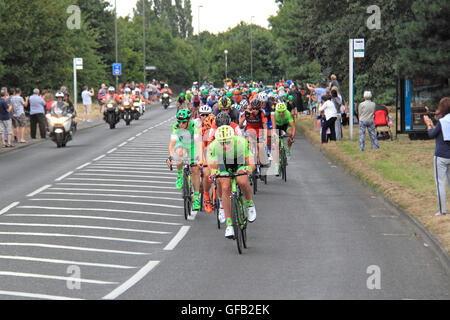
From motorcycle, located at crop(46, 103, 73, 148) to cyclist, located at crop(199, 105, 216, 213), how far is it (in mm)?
16543

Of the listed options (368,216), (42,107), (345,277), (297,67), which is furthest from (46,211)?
(297,67)

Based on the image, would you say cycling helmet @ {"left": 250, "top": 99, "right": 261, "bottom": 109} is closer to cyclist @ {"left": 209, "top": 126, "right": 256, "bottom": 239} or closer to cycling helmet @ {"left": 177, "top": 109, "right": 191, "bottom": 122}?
cycling helmet @ {"left": 177, "top": 109, "right": 191, "bottom": 122}

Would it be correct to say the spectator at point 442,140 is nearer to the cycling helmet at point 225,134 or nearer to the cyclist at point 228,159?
the cyclist at point 228,159

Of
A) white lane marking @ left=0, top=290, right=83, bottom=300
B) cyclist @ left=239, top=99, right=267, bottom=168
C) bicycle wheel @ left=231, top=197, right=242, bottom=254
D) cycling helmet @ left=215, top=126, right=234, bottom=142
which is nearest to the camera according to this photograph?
white lane marking @ left=0, top=290, right=83, bottom=300

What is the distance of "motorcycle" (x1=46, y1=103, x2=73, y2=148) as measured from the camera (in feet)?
102

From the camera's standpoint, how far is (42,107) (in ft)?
115

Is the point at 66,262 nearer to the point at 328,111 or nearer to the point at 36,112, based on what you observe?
the point at 328,111

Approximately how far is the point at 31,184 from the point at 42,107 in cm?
1507

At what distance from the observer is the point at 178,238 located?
1343 centimetres

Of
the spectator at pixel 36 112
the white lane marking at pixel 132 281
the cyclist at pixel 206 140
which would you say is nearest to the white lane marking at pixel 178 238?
the cyclist at pixel 206 140

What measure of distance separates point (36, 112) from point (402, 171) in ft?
59.7

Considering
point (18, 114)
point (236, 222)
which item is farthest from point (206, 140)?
point (18, 114)

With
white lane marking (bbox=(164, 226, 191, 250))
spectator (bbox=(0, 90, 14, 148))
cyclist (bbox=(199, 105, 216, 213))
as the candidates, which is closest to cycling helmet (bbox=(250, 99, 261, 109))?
cyclist (bbox=(199, 105, 216, 213))
